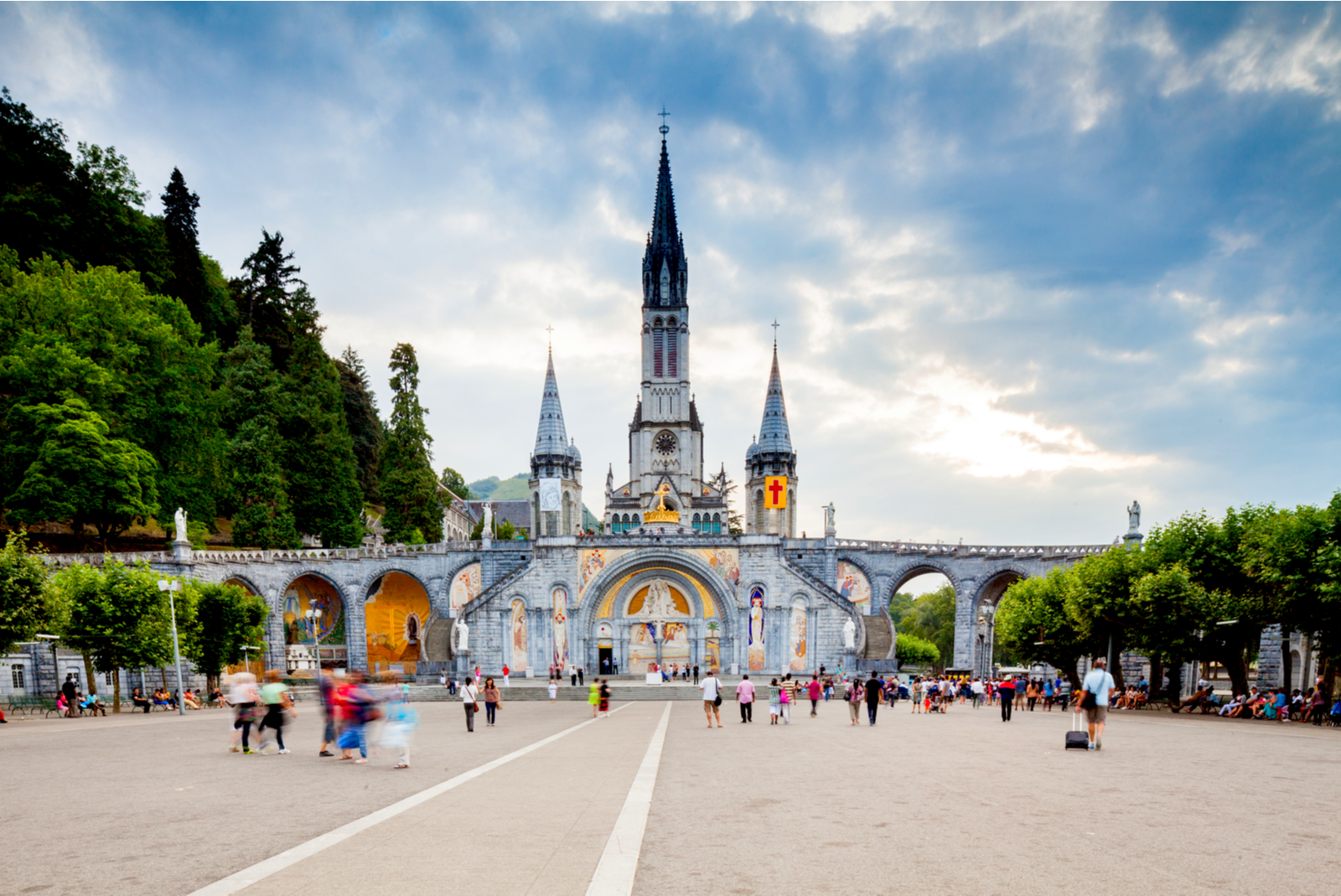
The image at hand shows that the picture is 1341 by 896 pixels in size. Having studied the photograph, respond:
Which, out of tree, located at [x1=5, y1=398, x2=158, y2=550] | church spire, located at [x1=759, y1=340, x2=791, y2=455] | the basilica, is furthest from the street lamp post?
church spire, located at [x1=759, y1=340, x2=791, y2=455]

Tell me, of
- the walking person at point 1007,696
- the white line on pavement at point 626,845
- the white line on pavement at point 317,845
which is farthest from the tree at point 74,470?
the walking person at point 1007,696

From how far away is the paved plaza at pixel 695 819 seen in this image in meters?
5.89

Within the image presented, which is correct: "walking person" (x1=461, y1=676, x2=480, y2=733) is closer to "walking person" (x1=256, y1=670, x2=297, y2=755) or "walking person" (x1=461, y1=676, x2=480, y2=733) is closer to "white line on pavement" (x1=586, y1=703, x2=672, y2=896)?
"walking person" (x1=256, y1=670, x2=297, y2=755)

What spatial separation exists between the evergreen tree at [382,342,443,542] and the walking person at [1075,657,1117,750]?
43237 millimetres

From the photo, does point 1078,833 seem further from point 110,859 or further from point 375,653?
point 375,653

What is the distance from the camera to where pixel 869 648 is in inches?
1797

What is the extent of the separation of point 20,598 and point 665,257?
211ft

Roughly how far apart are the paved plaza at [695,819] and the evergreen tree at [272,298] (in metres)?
44.8

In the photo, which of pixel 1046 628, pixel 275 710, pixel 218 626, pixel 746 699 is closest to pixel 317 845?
pixel 275 710

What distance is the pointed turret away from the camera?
79.6 m

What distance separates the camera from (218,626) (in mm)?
32625

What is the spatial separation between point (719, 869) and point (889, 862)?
1290 mm

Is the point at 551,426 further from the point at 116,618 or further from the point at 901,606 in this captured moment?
the point at 901,606

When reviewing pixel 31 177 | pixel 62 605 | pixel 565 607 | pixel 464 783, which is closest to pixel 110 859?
pixel 464 783
